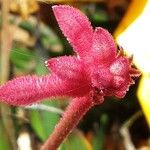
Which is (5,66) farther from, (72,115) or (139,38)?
(72,115)

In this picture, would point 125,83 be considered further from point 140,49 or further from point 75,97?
point 140,49

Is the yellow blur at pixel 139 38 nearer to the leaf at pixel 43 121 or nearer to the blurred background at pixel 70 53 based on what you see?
the blurred background at pixel 70 53

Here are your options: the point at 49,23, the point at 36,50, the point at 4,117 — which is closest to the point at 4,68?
the point at 4,117

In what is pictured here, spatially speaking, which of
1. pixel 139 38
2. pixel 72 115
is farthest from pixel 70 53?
pixel 72 115

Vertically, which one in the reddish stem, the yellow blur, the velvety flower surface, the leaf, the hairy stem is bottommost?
the leaf

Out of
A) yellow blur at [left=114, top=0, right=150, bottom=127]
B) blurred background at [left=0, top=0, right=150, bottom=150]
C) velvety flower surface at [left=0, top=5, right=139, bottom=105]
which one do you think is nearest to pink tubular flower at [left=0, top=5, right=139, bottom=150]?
velvety flower surface at [left=0, top=5, right=139, bottom=105]

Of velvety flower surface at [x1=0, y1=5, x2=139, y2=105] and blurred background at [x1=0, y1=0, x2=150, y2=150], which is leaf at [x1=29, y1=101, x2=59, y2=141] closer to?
blurred background at [x1=0, y1=0, x2=150, y2=150]
